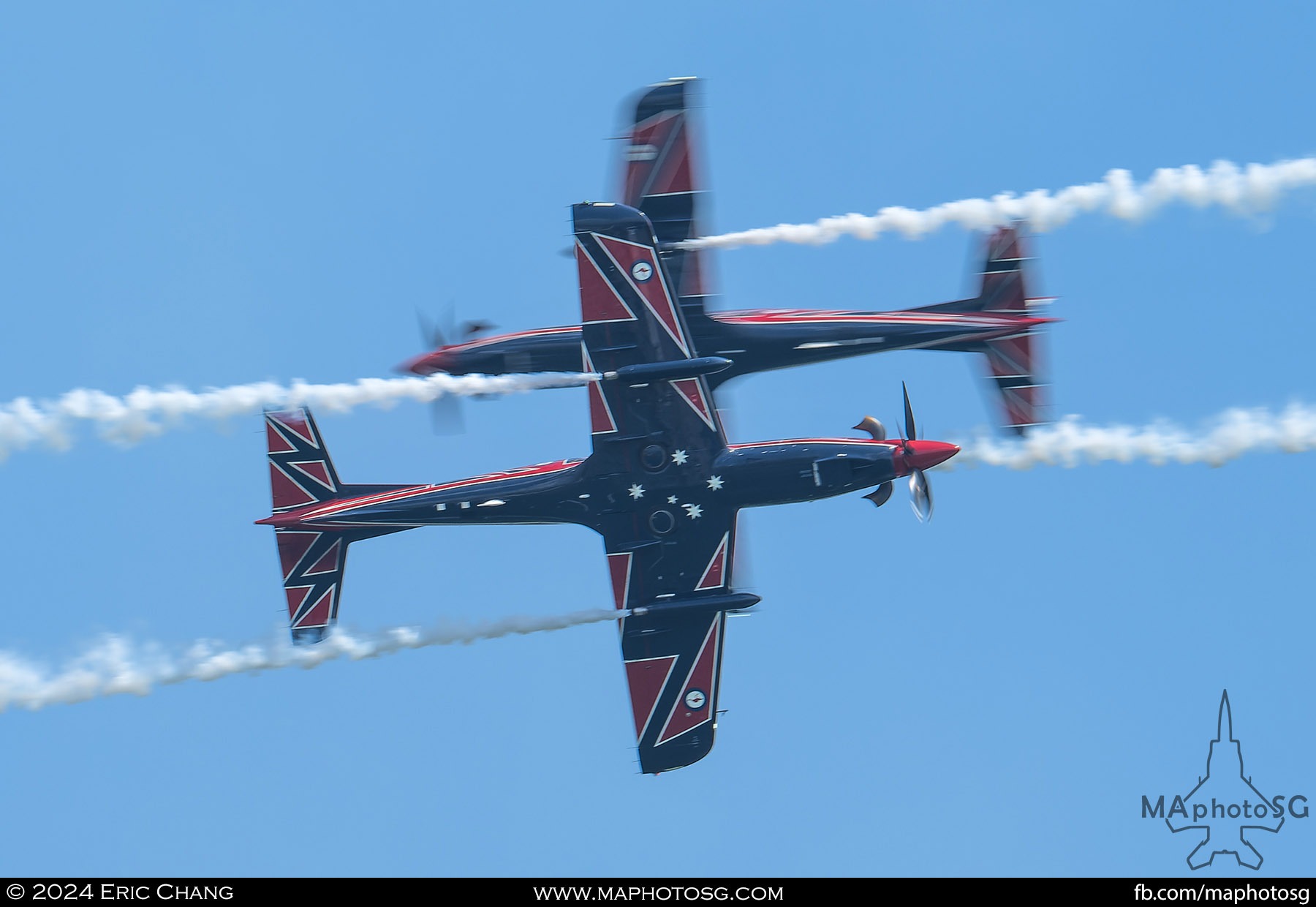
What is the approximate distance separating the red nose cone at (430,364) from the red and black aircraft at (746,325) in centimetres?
2

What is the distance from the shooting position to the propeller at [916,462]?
103 ft

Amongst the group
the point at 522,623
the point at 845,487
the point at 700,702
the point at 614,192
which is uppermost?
the point at 614,192

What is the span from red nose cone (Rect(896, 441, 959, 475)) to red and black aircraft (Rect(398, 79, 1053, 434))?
3084mm

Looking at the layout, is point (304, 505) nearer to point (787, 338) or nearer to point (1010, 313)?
point (787, 338)

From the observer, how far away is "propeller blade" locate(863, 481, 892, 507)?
31.9 meters

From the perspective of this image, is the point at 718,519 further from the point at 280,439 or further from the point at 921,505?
the point at 280,439

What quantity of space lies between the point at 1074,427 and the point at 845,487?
5552 millimetres

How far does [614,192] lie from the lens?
34.3m

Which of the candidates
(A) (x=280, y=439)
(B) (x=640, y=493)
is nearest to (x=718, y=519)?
(B) (x=640, y=493)

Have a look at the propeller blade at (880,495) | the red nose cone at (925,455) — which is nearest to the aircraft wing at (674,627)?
the propeller blade at (880,495)

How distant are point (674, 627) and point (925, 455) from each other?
20.4ft

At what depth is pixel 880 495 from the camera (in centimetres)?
3200

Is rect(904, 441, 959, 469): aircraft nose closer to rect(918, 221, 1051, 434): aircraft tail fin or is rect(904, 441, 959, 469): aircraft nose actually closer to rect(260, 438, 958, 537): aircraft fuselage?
rect(260, 438, 958, 537): aircraft fuselage
